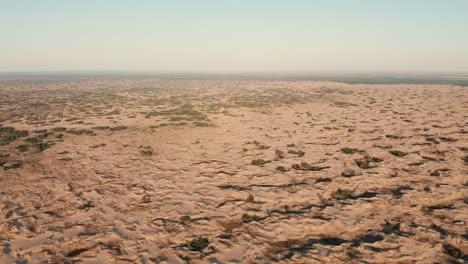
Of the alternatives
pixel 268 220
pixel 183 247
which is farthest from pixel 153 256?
pixel 268 220

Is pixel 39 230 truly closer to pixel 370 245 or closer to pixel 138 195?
pixel 138 195

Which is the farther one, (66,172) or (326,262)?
(66,172)

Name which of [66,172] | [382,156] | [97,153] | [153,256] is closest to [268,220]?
[153,256]

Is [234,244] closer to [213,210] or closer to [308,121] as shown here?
[213,210]

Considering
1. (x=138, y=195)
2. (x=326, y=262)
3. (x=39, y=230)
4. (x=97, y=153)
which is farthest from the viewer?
(x=97, y=153)

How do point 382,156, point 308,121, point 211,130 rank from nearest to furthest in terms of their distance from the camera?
point 382,156
point 211,130
point 308,121

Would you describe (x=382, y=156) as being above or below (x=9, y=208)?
above
